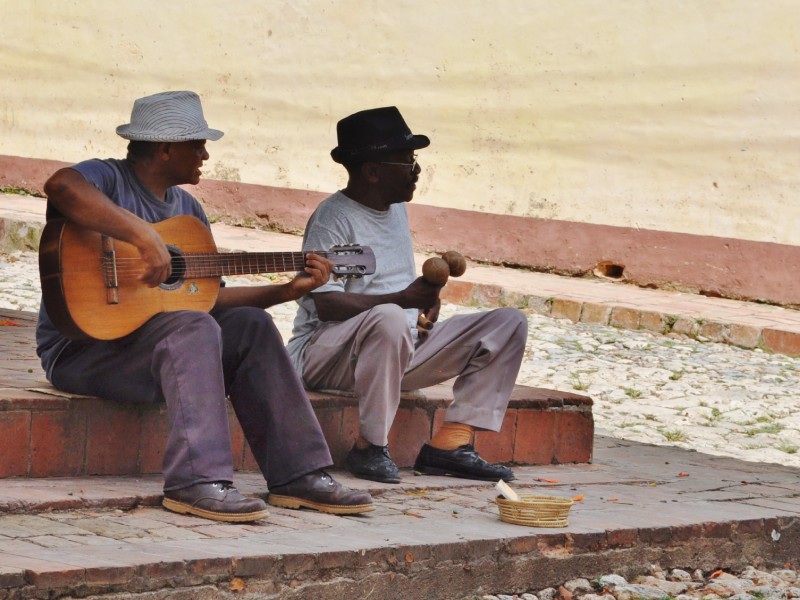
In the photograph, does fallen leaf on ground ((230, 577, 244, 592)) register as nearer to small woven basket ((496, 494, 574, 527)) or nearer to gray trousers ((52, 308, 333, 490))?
gray trousers ((52, 308, 333, 490))

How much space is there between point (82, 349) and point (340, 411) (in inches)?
41.4

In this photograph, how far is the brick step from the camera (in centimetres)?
438

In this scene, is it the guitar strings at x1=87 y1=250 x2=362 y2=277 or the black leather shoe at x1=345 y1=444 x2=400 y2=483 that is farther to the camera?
the black leather shoe at x1=345 y1=444 x2=400 y2=483

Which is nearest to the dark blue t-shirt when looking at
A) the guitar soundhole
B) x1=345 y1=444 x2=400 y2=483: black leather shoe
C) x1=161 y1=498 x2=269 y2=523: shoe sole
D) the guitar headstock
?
the guitar soundhole

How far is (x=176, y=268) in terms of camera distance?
4613 mm

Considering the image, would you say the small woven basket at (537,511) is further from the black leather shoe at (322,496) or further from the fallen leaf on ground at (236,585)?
the fallen leaf on ground at (236,585)

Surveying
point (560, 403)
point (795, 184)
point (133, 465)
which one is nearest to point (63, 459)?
point (133, 465)

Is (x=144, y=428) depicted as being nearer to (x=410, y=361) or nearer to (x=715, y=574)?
(x=410, y=361)

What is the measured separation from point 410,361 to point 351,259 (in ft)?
1.41

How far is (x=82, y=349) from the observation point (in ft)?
15.0

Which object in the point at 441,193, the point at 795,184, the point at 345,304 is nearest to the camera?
the point at 345,304

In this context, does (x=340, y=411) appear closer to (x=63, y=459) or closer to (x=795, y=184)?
(x=63, y=459)

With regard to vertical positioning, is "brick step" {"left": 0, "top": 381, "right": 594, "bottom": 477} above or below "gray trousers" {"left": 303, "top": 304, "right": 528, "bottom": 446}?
below

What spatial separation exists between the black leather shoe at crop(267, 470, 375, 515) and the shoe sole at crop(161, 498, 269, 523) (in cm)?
25
